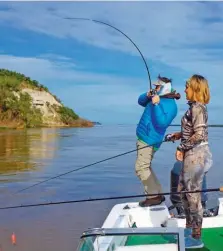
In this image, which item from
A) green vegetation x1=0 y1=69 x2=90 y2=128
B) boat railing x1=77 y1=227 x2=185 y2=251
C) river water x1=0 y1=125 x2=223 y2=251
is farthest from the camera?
green vegetation x1=0 y1=69 x2=90 y2=128

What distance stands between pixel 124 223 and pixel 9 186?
6.08 metres

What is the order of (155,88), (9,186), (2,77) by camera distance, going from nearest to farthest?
(155,88), (9,186), (2,77)

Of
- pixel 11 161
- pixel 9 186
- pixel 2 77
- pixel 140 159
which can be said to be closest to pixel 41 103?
pixel 2 77

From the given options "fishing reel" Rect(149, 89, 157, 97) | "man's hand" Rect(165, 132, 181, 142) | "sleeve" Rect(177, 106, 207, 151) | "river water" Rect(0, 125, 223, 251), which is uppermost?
"fishing reel" Rect(149, 89, 157, 97)

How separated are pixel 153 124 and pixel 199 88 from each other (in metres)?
1.16

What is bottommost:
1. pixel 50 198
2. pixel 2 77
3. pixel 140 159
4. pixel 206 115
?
pixel 50 198

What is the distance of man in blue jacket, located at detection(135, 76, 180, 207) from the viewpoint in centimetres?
553

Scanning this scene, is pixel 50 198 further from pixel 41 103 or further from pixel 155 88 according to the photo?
pixel 41 103

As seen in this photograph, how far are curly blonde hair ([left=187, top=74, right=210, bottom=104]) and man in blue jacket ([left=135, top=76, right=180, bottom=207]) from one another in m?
0.93

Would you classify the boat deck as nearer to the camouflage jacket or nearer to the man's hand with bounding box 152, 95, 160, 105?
the camouflage jacket

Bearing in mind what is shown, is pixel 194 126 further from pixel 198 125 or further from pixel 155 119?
pixel 155 119

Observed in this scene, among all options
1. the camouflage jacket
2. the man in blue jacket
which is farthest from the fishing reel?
the camouflage jacket

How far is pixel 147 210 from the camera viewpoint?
5.30 m

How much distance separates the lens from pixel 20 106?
5484 cm
